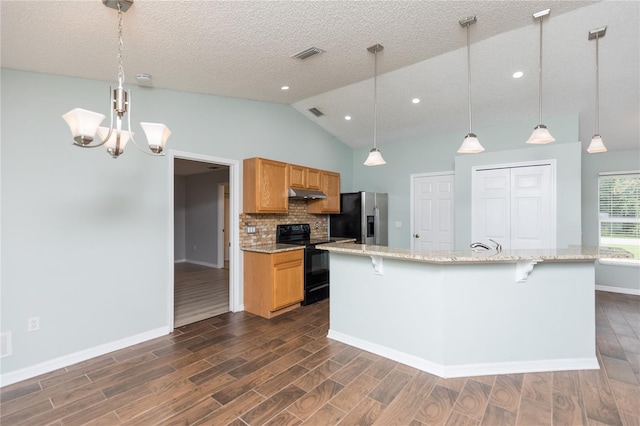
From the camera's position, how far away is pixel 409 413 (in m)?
2.03

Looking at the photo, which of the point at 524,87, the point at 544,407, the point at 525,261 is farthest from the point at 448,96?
the point at 544,407

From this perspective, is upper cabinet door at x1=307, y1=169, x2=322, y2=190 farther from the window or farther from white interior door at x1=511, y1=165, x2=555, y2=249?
the window

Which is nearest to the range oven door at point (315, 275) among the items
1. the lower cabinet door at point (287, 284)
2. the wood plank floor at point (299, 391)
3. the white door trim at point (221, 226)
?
the lower cabinet door at point (287, 284)

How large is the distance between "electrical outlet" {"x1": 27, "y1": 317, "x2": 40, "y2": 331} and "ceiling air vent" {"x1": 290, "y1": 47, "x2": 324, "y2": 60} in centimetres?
321

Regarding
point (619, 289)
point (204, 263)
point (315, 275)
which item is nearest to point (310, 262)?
point (315, 275)

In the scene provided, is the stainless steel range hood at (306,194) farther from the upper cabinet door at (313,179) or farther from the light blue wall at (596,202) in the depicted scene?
the light blue wall at (596,202)

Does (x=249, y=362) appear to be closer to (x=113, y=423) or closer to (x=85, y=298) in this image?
(x=113, y=423)

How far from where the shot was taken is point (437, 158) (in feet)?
17.5

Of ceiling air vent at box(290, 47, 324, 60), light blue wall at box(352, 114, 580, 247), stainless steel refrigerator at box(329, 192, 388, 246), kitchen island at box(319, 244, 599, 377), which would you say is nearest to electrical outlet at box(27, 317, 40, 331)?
kitchen island at box(319, 244, 599, 377)

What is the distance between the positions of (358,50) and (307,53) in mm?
496

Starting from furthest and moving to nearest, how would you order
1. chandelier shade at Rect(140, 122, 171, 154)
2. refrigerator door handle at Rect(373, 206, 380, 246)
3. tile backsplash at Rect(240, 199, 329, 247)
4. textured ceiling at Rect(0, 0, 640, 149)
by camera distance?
refrigerator door handle at Rect(373, 206, 380, 246), tile backsplash at Rect(240, 199, 329, 247), textured ceiling at Rect(0, 0, 640, 149), chandelier shade at Rect(140, 122, 171, 154)

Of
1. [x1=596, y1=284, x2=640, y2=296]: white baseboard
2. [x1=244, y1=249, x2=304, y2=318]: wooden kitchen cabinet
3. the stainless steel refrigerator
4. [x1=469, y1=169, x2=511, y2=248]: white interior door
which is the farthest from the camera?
the stainless steel refrigerator

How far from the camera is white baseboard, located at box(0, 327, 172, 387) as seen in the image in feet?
8.00

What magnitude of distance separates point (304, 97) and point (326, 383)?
3.54 metres
